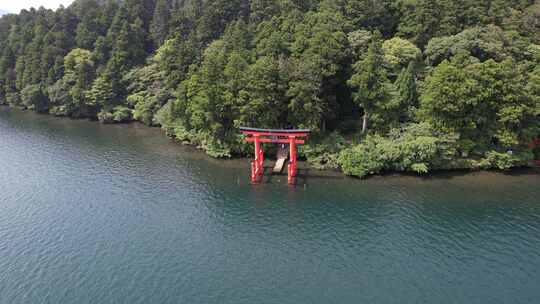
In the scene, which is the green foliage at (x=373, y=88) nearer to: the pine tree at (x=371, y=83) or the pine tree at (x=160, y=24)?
the pine tree at (x=371, y=83)

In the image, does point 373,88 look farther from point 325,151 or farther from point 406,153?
point 325,151

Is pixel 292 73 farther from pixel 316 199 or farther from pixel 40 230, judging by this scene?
pixel 40 230

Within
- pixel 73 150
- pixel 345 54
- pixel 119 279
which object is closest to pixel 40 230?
pixel 119 279

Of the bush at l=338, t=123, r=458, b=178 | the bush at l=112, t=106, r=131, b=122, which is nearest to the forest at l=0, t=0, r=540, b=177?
the bush at l=338, t=123, r=458, b=178

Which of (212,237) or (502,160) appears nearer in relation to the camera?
(212,237)

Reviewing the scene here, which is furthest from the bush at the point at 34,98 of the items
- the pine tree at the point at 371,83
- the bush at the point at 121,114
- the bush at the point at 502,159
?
the bush at the point at 502,159

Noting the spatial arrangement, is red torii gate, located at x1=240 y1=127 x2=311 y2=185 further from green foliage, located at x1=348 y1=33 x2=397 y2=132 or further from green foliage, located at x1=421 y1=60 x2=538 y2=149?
green foliage, located at x1=421 y1=60 x2=538 y2=149

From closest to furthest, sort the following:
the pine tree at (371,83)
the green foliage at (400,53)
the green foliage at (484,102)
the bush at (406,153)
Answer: the green foliage at (484,102) < the bush at (406,153) < the pine tree at (371,83) < the green foliage at (400,53)
